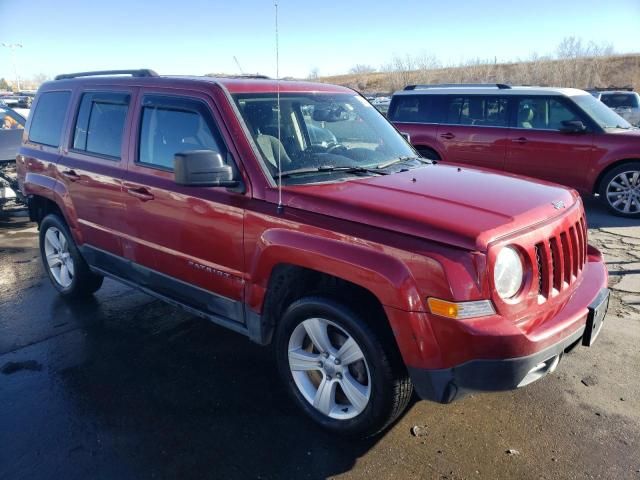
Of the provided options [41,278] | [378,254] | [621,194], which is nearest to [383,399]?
[378,254]

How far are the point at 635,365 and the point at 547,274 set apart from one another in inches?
64.0

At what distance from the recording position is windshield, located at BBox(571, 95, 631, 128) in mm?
8273

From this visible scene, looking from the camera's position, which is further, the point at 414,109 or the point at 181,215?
the point at 414,109

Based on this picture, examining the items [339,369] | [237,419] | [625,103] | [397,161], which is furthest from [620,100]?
[237,419]

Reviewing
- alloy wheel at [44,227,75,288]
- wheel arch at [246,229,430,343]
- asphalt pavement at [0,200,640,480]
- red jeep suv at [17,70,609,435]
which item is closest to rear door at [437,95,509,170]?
asphalt pavement at [0,200,640,480]

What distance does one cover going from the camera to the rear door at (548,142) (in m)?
8.24

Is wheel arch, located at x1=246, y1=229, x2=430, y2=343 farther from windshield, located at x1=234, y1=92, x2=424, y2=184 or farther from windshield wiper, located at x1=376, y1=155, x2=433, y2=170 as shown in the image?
windshield wiper, located at x1=376, y1=155, x2=433, y2=170

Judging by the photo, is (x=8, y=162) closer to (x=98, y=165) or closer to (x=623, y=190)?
(x=98, y=165)

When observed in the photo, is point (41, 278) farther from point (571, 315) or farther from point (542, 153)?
point (542, 153)

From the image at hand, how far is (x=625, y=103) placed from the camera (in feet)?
57.4

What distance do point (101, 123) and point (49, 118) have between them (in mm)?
1069

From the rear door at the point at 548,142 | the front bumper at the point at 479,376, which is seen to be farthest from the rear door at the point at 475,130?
the front bumper at the point at 479,376

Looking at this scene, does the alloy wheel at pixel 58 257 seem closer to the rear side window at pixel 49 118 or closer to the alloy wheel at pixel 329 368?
the rear side window at pixel 49 118

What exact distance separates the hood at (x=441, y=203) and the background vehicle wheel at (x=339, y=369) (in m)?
0.53
